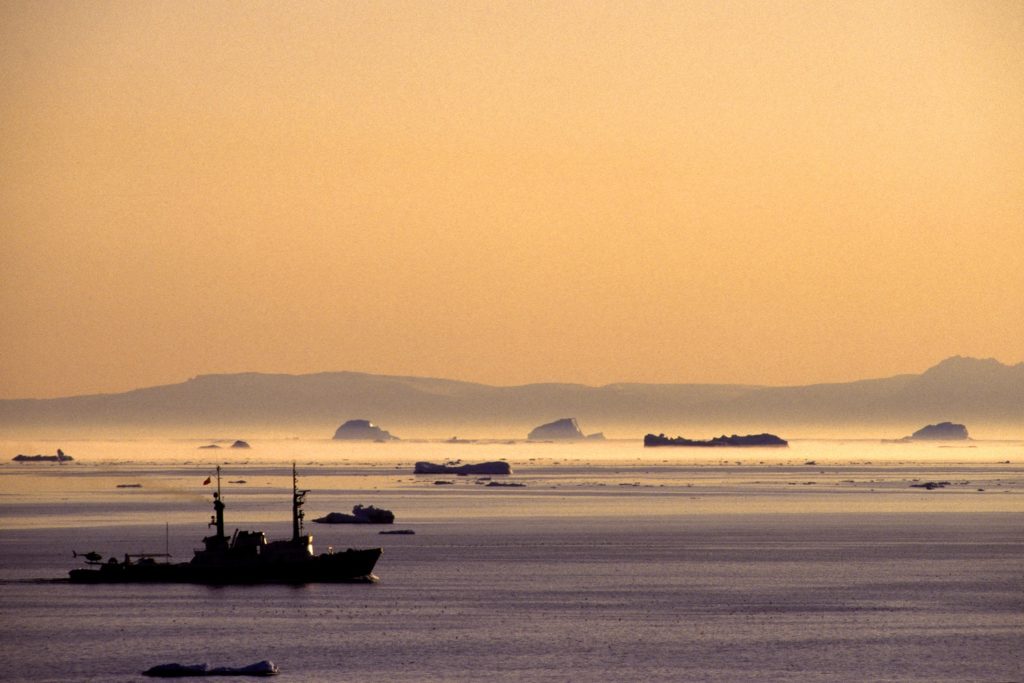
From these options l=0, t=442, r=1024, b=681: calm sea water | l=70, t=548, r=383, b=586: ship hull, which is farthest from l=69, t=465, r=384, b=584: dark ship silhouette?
l=0, t=442, r=1024, b=681: calm sea water

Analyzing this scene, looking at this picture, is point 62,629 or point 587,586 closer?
point 62,629

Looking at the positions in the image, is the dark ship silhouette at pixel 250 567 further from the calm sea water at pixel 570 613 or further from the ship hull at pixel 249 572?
the calm sea water at pixel 570 613

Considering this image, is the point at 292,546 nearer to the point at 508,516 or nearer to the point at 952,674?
the point at 952,674

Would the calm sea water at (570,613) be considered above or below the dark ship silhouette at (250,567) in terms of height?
below

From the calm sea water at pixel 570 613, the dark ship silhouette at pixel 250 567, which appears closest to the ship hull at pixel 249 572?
the dark ship silhouette at pixel 250 567

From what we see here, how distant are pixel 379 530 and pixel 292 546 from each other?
54.0m

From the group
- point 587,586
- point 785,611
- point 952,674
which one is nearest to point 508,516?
point 587,586

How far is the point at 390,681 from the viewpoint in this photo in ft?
228

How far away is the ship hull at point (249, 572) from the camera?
367 ft

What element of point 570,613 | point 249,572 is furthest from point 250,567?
point 570,613

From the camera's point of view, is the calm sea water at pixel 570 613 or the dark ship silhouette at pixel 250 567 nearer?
the calm sea water at pixel 570 613

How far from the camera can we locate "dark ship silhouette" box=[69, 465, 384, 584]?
112 m

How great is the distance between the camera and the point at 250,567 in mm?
112000

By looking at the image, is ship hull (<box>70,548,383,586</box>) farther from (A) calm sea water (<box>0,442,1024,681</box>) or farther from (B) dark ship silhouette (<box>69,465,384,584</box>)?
(A) calm sea water (<box>0,442,1024,681</box>)
